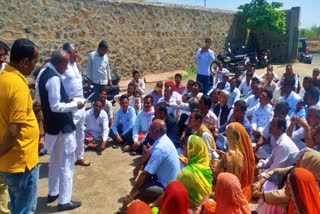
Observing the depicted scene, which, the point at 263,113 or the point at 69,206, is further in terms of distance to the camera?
the point at 263,113

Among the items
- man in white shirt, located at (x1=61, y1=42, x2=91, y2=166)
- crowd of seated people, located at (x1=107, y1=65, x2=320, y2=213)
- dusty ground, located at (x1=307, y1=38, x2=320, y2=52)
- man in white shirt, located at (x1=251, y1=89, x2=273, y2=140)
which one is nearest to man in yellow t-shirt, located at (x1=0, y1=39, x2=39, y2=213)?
crowd of seated people, located at (x1=107, y1=65, x2=320, y2=213)

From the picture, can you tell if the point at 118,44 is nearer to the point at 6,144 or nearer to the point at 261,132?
the point at 261,132

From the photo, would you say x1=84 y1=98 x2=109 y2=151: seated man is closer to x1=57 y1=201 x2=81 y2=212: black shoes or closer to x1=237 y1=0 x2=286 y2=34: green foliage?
x1=57 y1=201 x2=81 y2=212: black shoes

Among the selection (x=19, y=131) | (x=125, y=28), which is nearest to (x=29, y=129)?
(x=19, y=131)

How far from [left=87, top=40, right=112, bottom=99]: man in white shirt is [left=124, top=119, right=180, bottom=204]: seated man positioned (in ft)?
11.9

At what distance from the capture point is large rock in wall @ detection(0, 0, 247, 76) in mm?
8547

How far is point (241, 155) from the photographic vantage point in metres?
3.67

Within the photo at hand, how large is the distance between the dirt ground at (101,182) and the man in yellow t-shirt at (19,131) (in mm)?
1371

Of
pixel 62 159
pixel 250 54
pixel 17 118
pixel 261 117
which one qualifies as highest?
pixel 17 118

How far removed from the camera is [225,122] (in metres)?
5.84

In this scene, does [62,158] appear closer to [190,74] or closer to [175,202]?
[175,202]

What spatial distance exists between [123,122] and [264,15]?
433 inches

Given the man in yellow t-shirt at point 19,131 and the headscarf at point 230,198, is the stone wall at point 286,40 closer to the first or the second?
the headscarf at point 230,198

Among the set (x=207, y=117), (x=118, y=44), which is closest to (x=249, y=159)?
(x=207, y=117)
